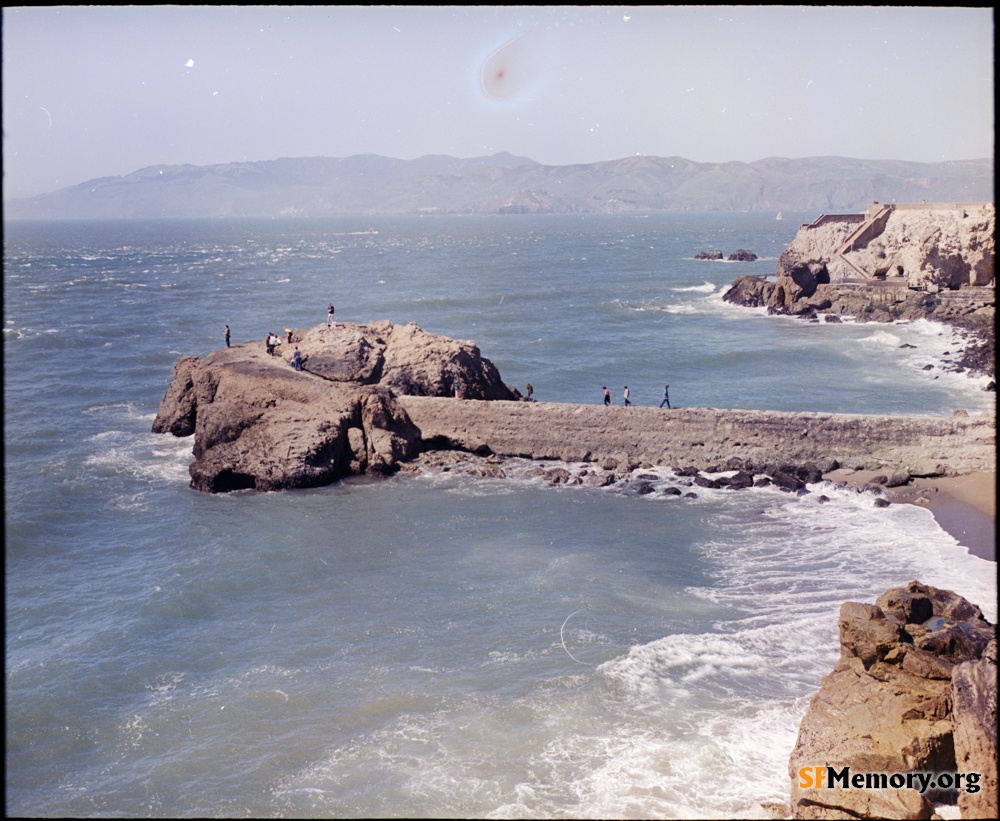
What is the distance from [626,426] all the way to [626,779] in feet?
41.9

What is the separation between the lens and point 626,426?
73.6 ft

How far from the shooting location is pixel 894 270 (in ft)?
162

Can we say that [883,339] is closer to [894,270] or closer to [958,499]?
[894,270]

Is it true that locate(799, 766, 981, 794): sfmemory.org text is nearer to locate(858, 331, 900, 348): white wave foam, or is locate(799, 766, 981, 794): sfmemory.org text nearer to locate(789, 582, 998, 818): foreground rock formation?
locate(789, 582, 998, 818): foreground rock formation

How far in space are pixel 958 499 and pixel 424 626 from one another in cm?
1215

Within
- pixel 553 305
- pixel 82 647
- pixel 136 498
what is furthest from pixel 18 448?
pixel 553 305

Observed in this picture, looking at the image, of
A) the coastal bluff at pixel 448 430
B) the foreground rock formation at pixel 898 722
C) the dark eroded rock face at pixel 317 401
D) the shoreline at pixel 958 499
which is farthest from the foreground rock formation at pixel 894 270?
the foreground rock formation at pixel 898 722

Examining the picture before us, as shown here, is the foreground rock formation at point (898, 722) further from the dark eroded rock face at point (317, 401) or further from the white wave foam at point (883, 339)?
the white wave foam at point (883, 339)

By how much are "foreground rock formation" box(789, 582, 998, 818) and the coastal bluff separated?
953 centimetres

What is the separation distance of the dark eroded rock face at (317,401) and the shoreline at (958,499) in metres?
10.6

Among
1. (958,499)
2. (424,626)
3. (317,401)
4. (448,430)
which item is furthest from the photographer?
(448,430)

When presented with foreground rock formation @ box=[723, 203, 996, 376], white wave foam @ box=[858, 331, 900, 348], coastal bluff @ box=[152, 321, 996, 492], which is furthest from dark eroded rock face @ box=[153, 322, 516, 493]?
foreground rock formation @ box=[723, 203, 996, 376]

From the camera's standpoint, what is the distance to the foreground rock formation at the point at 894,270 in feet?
145

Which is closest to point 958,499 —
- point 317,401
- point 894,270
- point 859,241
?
point 317,401
